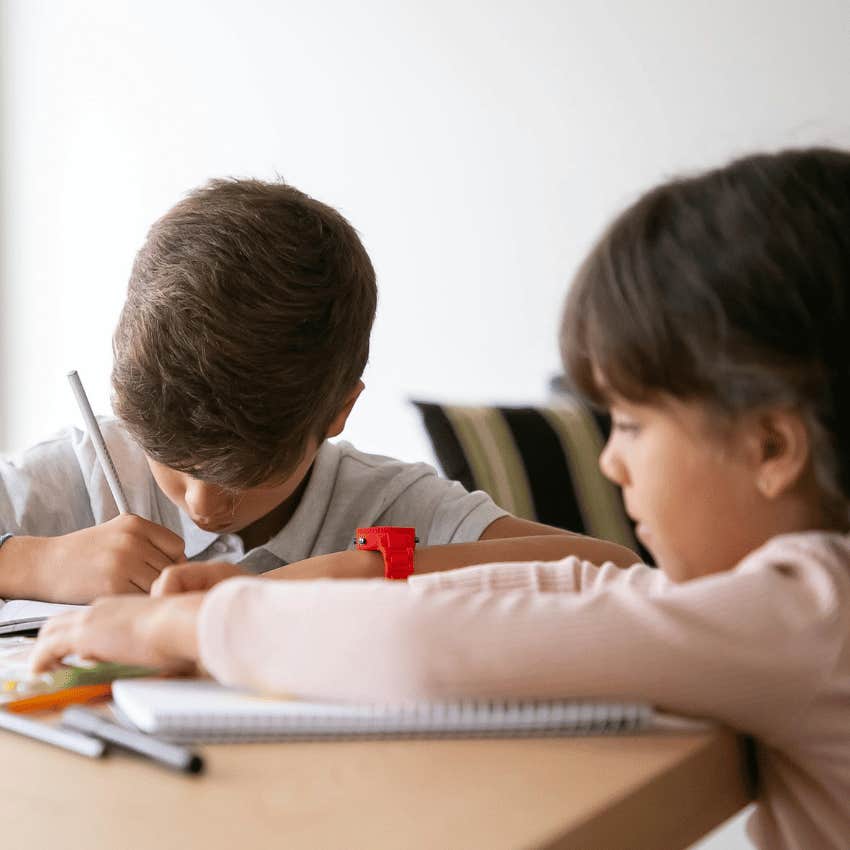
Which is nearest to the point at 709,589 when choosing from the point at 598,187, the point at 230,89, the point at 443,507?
the point at 443,507

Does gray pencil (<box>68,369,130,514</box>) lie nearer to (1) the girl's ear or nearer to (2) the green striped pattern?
(1) the girl's ear

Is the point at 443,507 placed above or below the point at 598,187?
below

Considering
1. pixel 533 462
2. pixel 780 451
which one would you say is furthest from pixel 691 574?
pixel 533 462

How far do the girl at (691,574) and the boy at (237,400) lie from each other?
0.28 metres

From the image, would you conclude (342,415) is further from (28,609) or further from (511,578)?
(511,578)

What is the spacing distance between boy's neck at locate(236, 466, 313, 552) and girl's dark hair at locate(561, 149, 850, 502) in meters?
→ 0.61

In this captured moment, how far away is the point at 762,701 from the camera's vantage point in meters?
0.51

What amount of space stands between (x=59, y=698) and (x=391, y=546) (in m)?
0.34

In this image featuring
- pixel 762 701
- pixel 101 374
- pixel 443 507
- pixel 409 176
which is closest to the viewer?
pixel 762 701

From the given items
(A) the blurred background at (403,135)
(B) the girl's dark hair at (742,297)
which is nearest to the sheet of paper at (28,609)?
(B) the girl's dark hair at (742,297)

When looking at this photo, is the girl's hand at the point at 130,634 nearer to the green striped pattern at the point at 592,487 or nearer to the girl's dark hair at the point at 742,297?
the girl's dark hair at the point at 742,297

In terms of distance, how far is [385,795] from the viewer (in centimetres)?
43

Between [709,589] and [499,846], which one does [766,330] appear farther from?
[499,846]

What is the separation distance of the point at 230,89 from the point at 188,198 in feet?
6.06
